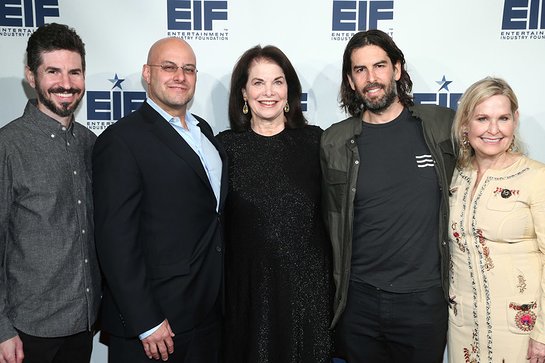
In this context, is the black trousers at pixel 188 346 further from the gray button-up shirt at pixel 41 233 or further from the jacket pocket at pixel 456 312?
the jacket pocket at pixel 456 312

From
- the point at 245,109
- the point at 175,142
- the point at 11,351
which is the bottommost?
the point at 11,351

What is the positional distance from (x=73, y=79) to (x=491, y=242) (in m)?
1.90

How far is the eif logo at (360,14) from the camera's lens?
3037mm

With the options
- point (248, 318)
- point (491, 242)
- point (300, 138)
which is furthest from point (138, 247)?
point (491, 242)

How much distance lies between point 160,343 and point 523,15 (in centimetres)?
273

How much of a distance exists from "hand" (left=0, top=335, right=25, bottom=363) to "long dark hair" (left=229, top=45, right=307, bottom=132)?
1376mm

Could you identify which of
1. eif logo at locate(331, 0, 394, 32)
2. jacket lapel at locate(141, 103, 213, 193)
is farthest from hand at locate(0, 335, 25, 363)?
eif logo at locate(331, 0, 394, 32)

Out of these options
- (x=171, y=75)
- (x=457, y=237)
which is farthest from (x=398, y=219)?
(x=171, y=75)

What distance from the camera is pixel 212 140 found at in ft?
8.21

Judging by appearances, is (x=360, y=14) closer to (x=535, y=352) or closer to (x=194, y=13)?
(x=194, y=13)

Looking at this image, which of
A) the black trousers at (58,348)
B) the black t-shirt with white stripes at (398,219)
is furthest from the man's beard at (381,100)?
the black trousers at (58,348)

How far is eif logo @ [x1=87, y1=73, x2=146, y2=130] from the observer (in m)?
3.11

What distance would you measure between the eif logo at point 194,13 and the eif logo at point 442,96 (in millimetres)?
1295

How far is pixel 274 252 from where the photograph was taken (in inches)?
93.7
